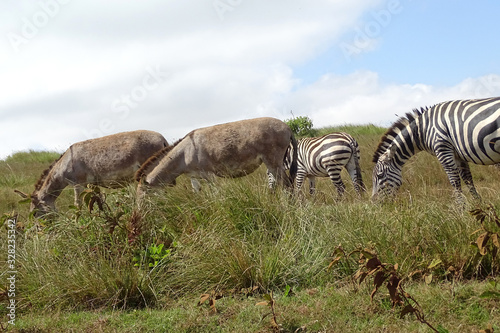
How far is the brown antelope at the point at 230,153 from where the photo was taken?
33.0 ft

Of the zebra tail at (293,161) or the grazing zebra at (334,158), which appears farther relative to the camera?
the grazing zebra at (334,158)

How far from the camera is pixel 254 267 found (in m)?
6.12

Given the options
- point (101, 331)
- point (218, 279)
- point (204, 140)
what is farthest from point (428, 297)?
point (204, 140)

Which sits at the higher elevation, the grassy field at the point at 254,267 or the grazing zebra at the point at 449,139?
the grazing zebra at the point at 449,139

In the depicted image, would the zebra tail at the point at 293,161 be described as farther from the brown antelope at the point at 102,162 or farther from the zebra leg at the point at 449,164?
the brown antelope at the point at 102,162

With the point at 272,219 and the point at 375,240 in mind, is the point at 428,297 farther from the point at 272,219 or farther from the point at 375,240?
the point at 272,219

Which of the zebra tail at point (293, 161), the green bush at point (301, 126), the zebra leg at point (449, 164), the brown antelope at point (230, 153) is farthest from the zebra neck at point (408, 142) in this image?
the green bush at point (301, 126)

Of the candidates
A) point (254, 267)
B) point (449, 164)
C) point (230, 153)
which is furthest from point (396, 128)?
point (254, 267)

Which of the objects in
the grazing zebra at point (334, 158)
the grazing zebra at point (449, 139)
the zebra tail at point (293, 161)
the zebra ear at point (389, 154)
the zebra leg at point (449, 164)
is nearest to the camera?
the grazing zebra at point (449, 139)

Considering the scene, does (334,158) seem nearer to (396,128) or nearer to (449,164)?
(396,128)

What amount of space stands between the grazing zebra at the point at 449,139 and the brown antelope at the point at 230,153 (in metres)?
2.09

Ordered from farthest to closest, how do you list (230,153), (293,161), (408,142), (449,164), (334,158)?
(334,158) → (408,142) → (293,161) → (230,153) → (449,164)

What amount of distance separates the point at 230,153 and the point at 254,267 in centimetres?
420

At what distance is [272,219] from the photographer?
287 inches
